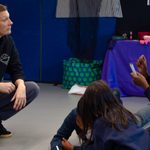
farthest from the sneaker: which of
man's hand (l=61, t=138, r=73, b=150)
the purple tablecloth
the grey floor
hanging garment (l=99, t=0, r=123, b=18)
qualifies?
hanging garment (l=99, t=0, r=123, b=18)

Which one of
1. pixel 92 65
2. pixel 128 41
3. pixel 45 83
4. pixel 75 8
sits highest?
pixel 75 8

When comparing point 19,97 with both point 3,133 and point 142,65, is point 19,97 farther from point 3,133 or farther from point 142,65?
point 142,65

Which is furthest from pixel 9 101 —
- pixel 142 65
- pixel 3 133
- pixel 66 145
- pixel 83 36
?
pixel 83 36

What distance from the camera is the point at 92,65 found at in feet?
13.8

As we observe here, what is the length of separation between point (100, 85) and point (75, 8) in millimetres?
2813

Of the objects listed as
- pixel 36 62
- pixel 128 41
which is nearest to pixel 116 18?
pixel 128 41

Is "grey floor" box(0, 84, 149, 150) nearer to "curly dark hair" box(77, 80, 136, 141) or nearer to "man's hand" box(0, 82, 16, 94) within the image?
"man's hand" box(0, 82, 16, 94)

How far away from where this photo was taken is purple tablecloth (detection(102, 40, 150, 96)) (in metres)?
3.85

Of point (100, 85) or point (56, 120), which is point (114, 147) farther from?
point (56, 120)

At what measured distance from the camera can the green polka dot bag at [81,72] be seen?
4.20 m

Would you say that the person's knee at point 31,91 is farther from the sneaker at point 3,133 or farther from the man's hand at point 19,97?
the sneaker at point 3,133

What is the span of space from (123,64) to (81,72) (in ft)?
1.71

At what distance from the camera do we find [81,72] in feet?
13.8

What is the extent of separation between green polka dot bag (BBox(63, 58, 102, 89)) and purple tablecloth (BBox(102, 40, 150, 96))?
0.28 meters
